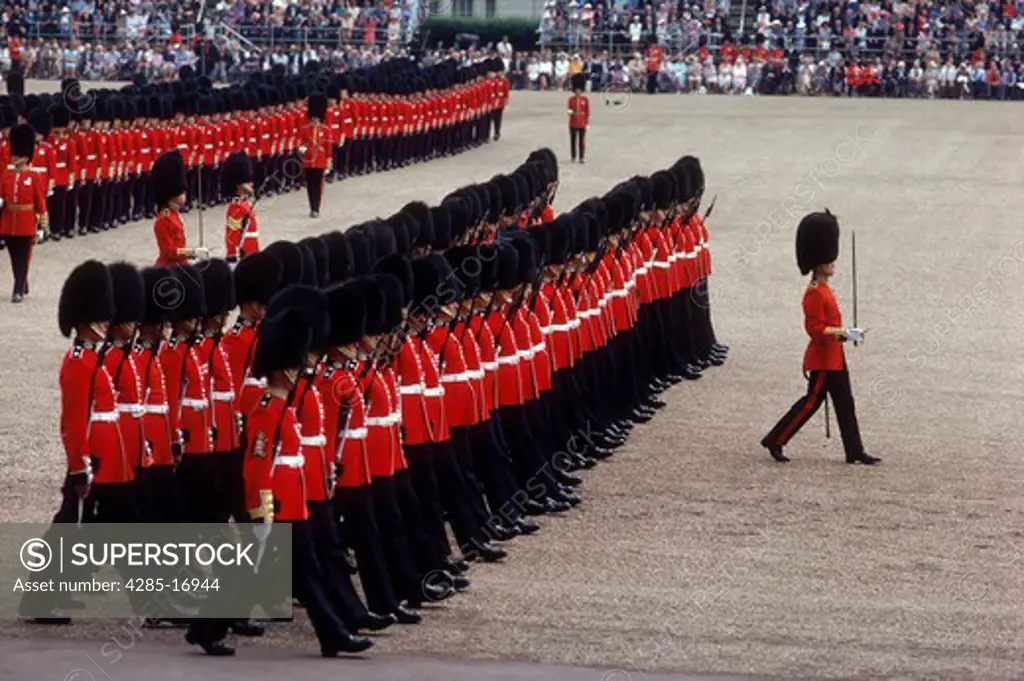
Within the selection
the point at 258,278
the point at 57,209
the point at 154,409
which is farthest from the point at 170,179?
the point at 154,409

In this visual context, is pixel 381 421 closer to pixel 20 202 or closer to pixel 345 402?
pixel 345 402

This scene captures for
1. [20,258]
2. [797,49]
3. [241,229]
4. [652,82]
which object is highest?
[241,229]

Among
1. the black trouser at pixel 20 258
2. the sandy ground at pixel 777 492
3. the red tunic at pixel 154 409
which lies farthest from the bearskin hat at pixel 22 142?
the red tunic at pixel 154 409

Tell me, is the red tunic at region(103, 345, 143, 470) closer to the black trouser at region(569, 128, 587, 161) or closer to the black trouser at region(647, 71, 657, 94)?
the black trouser at region(569, 128, 587, 161)

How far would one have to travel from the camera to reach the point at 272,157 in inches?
966

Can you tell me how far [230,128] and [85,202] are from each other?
9.29 ft

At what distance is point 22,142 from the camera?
680 inches

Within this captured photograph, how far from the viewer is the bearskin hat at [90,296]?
333 inches

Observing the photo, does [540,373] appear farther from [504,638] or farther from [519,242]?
[504,638]

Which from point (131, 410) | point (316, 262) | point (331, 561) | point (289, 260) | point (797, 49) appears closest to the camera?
point (331, 561)

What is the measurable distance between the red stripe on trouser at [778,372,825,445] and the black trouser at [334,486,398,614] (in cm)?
413

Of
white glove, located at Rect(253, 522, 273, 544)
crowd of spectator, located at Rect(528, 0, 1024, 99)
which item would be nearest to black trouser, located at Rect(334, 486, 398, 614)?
white glove, located at Rect(253, 522, 273, 544)

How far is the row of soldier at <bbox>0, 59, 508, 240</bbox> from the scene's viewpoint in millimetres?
20578

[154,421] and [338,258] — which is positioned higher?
[338,258]
